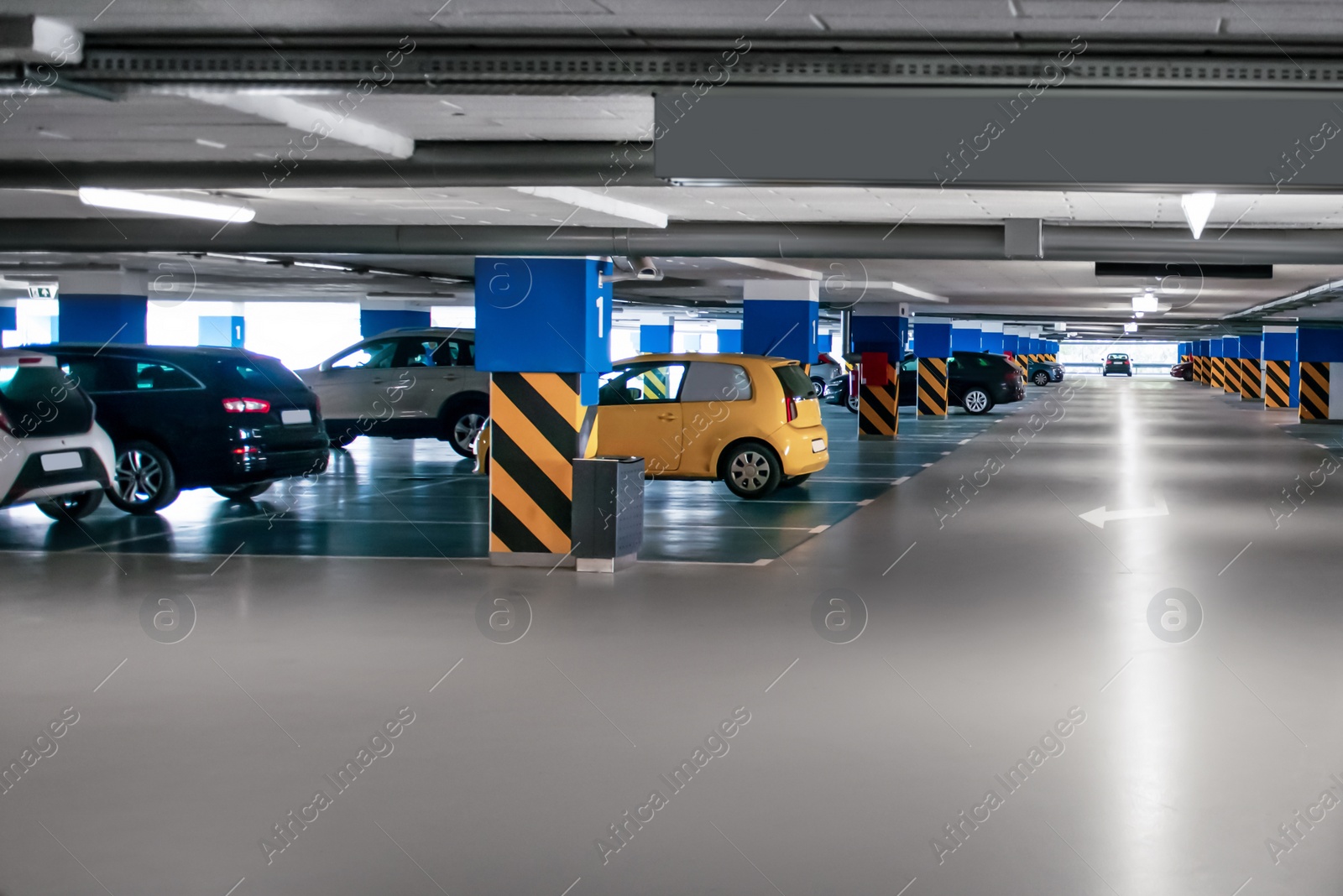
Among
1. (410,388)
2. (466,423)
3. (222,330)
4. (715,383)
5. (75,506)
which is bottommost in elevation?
(75,506)

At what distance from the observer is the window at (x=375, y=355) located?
18594 mm

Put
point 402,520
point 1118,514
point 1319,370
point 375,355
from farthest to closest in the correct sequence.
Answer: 1. point 1319,370
2. point 375,355
3. point 1118,514
4. point 402,520

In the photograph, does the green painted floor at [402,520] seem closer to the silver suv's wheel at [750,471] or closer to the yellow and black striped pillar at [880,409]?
the silver suv's wheel at [750,471]

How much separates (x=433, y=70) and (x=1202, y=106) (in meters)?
2.50

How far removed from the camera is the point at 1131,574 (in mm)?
9594

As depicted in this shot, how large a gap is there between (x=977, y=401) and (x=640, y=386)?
68.5 feet

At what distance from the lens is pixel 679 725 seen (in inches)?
220

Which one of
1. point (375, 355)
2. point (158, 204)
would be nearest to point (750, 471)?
point (375, 355)

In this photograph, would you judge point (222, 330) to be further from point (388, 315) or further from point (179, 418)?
point (179, 418)

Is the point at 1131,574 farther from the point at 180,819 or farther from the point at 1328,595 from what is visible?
the point at 180,819

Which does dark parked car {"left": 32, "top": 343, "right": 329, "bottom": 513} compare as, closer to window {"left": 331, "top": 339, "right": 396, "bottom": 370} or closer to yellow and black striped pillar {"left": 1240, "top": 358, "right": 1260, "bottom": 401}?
window {"left": 331, "top": 339, "right": 396, "bottom": 370}

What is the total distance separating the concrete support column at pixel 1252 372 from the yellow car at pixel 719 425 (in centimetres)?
3701

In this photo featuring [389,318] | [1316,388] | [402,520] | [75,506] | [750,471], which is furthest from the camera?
[389,318]

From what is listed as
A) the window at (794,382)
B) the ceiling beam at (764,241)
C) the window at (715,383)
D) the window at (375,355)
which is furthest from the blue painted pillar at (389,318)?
the ceiling beam at (764,241)
